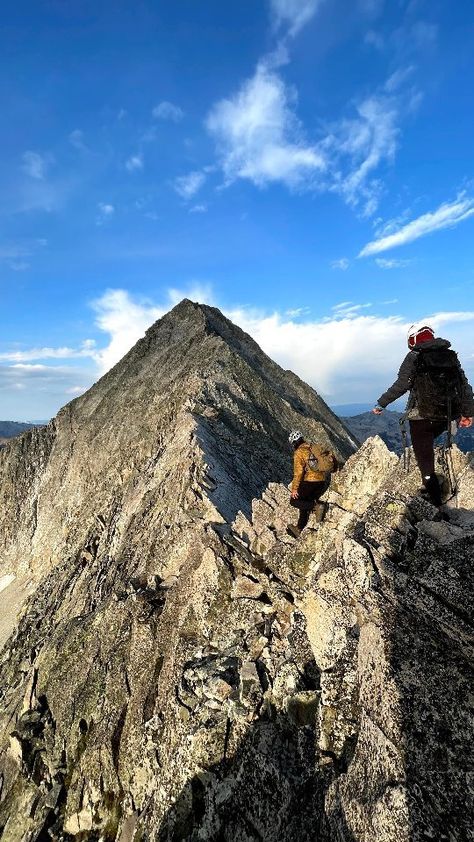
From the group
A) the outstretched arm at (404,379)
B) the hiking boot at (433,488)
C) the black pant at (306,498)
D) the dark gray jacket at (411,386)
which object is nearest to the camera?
the dark gray jacket at (411,386)

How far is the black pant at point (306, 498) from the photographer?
1531 cm

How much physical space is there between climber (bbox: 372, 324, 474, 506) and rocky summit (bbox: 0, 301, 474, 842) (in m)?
2.20

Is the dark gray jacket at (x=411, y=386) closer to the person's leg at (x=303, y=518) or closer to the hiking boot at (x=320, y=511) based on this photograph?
the hiking boot at (x=320, y=511)

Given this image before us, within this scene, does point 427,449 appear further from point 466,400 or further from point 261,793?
point 261,793

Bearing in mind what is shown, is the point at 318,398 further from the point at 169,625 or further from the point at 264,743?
the point at 264,743

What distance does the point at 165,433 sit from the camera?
39594mm

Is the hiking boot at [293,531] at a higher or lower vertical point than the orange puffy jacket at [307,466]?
lower

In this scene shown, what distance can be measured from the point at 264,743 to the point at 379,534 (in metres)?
5.80

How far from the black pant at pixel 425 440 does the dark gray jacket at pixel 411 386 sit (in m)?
0.42

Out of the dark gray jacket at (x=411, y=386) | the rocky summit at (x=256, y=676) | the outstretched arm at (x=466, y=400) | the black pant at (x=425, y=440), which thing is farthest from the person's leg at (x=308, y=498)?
the outstretched arm at (x=466, y=400)

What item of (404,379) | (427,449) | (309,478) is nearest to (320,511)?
(309,478)

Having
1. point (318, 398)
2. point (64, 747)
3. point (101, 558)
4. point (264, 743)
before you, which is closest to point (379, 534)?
point (264, 743)

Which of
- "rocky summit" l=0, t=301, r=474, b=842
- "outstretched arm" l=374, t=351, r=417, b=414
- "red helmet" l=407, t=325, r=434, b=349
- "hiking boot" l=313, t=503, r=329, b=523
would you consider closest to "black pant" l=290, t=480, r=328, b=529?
"hiking boot" l=313, t=503, r=329, b=523

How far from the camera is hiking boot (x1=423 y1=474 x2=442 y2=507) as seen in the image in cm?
1156
